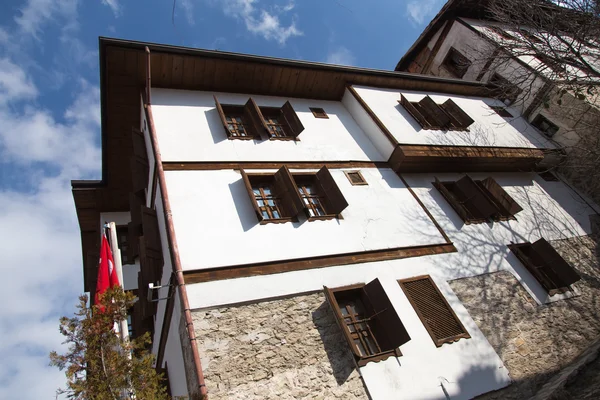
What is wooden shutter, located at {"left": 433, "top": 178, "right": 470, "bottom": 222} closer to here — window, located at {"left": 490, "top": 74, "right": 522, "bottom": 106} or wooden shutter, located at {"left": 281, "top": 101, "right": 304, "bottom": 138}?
wooden shutter, located at {"left": 281, "top": 101, "right": 304, "bottom": 138}

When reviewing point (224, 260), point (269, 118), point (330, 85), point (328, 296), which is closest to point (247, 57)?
point (269, 118)

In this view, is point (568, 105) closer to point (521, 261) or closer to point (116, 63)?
point (521, 261)

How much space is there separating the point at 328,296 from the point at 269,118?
5.42 meters

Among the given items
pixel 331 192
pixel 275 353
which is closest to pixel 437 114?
pixel 331 192

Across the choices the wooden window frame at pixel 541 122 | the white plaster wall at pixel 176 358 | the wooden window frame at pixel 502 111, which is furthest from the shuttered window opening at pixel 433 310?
the wooden window frame at pixel 541 122

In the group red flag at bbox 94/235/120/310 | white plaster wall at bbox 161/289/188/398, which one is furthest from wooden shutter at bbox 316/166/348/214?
red flag at bbox 94/235/120/310

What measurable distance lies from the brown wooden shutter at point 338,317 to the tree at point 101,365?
2.72 metres

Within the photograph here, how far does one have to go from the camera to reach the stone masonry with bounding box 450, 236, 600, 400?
6895 mm

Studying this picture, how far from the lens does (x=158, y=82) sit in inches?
376

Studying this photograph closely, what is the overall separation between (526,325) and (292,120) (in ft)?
22.1

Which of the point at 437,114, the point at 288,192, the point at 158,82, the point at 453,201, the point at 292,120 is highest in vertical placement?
the point at 158,82

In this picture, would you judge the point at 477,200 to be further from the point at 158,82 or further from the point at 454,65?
the point at 454,65

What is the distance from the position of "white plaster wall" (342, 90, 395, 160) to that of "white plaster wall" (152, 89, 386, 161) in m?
0.14

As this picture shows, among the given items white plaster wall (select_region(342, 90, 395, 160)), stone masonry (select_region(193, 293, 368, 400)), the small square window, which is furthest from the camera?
the small square window
